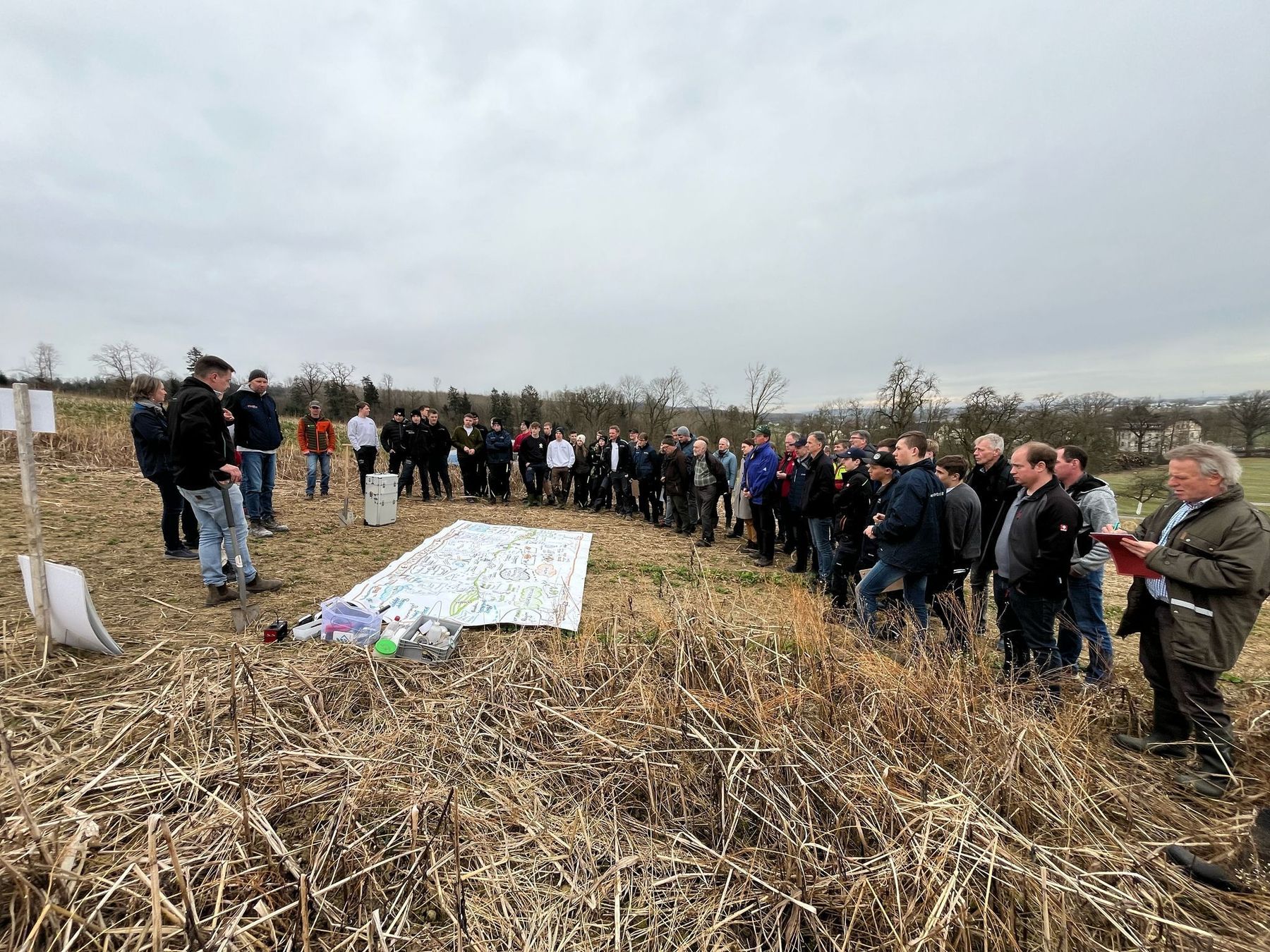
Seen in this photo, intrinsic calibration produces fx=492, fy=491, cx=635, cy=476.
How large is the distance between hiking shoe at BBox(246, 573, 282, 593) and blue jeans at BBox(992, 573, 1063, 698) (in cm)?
613

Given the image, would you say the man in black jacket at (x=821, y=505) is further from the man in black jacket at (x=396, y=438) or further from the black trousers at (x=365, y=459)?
the black trousers at (x=365, y=459)

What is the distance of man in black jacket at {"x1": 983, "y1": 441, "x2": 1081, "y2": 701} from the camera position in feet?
10.5

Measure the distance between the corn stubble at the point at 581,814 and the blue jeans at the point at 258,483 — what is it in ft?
12.7

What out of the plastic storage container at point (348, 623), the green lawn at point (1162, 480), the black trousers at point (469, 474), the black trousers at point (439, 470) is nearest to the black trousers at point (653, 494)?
the black trousers at point (469, 474)

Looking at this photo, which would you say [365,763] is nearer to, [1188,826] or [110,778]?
[110,778]

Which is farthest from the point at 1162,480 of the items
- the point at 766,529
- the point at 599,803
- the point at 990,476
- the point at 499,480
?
the point at 599,803

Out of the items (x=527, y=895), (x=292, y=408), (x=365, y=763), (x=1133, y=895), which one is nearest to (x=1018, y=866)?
(x=1133, y=895)

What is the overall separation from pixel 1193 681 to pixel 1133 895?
1.55 meters

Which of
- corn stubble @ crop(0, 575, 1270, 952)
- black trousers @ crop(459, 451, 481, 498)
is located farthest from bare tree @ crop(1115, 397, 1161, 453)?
corn stubble @ crop(0, 575, 1270, 952)

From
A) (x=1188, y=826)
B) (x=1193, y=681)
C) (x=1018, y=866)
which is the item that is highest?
(x=1193, y=681)

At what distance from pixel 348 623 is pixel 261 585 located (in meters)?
1.62

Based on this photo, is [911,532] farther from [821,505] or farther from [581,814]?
A: [581,814]

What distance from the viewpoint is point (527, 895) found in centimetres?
185

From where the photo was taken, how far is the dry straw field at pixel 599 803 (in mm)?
1684
